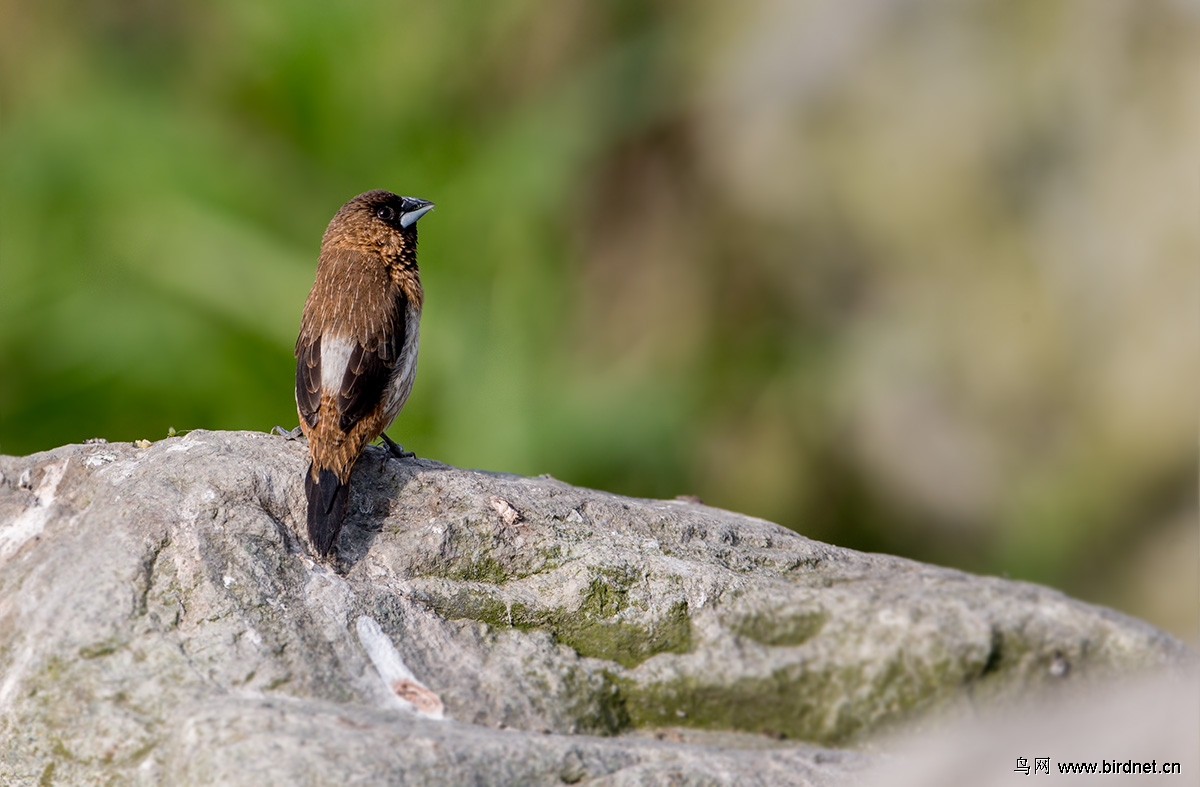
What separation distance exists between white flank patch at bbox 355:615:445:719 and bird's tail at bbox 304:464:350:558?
314 millimetres

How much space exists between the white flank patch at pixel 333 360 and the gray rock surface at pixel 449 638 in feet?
0.96

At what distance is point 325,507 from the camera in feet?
12.7

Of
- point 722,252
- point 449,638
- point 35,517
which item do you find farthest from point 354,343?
point 722,252

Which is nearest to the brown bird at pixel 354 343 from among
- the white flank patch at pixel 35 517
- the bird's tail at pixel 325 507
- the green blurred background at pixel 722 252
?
the bird's tail at pixel 325 507

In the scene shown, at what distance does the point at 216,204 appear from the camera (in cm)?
840

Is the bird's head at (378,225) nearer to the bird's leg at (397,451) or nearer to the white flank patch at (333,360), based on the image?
the white flank patch at (333,360)

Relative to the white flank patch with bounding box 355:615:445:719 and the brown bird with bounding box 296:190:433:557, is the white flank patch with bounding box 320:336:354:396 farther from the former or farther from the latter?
the white flank patch with bounding box 355:615:445:719

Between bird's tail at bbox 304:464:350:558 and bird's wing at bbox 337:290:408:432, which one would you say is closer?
bird's tail at bbox 304:464:350:558

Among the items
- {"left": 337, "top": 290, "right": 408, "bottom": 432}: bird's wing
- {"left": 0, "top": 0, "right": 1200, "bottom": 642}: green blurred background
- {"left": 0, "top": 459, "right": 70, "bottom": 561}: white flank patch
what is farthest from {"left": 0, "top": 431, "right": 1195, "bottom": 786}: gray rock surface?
{"left": 0, "top": 0, "right": 1200, "bottom": 642}: green blurred background

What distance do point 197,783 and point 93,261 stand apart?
652 centimetres

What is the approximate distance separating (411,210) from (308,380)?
1130 millimetres

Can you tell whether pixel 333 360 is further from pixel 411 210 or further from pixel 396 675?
pixel 396 675

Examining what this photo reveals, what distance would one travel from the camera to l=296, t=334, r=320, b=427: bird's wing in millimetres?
4328

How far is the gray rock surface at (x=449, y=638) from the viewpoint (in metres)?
3.19
